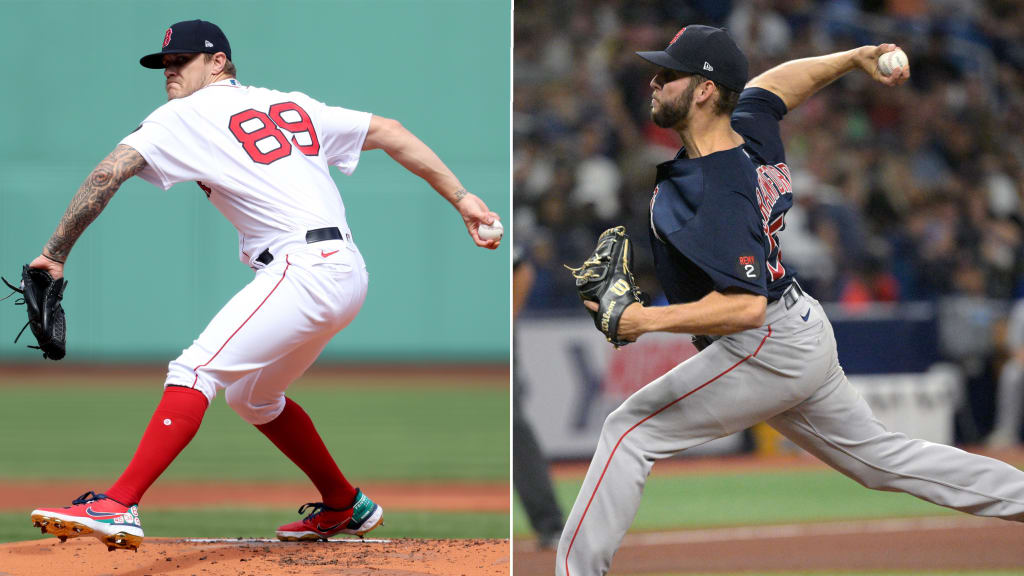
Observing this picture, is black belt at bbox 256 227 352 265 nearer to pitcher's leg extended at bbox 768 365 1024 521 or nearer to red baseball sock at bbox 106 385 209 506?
red baseball sock at bbox 106 385 209 506

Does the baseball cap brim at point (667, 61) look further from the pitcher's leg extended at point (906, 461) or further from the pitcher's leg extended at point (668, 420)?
the pitcher's leg extended at point (906, 461)

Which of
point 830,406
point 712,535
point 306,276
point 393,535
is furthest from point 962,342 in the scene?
point 306,276

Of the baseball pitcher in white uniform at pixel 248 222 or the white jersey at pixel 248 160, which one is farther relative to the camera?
the white jersey at pixel 248 160

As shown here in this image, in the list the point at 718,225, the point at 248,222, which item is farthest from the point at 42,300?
the point at 718,225

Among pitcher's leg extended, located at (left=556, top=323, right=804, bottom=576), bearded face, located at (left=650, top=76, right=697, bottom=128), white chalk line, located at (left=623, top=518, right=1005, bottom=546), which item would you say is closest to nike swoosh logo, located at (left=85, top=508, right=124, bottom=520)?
pitcher's leg extended, located at (left=556, top=323, right=804, bottom=576)

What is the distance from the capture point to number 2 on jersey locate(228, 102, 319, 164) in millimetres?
3705

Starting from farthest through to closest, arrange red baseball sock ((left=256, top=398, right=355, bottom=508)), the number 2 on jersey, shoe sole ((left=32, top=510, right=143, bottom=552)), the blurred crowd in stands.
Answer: the blurred crowd in stands, red baseball sock ((left=256, top=398, right=355, bottom=508)), the number 2 on jersey, shoe sole ((left=32, top=510, right=143, bottom=552))

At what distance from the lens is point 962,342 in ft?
33.4

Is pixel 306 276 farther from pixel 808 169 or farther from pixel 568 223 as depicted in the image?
pixel 808 169

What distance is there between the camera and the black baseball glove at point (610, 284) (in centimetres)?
312

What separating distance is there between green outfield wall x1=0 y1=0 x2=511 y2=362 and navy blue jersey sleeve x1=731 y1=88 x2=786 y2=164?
11603 mm

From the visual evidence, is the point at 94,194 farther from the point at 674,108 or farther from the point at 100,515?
the point at 674,108

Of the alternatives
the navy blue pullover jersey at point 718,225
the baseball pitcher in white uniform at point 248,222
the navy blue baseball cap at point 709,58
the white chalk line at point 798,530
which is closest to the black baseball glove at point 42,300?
the baseball pitcher in white uniform at point 248,222

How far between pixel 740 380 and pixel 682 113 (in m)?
0.84
